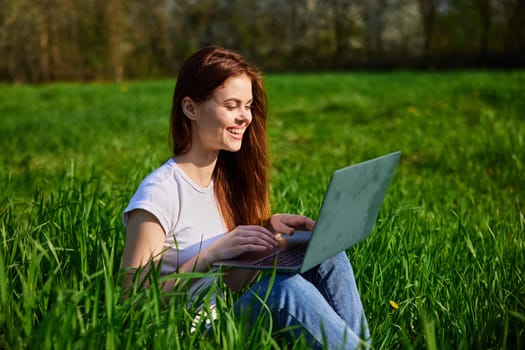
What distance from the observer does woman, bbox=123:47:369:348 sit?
1.80 meters

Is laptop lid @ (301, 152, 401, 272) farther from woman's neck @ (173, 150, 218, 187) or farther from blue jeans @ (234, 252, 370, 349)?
woman's neck @ (173, 150, 218, 187)

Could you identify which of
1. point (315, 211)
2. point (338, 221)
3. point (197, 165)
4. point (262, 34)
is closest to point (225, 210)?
point (197, 165)

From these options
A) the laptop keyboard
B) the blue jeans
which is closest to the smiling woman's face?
the laptop keyboard

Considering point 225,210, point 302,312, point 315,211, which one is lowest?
point 315,211

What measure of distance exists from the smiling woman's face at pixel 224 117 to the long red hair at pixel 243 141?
0.02 meters

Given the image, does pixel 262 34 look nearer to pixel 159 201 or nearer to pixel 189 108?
pixel 189 108

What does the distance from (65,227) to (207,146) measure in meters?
0.69

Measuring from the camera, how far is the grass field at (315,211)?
1.66 metres

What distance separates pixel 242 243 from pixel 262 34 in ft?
102

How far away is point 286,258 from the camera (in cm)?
194

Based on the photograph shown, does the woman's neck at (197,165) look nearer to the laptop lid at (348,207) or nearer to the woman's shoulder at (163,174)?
the woman's shoulder at (163,174)

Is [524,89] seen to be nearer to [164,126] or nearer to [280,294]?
[164,126]

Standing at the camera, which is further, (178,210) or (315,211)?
(315,211)

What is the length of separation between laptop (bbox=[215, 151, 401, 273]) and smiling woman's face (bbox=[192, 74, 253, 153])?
384 millimetres
